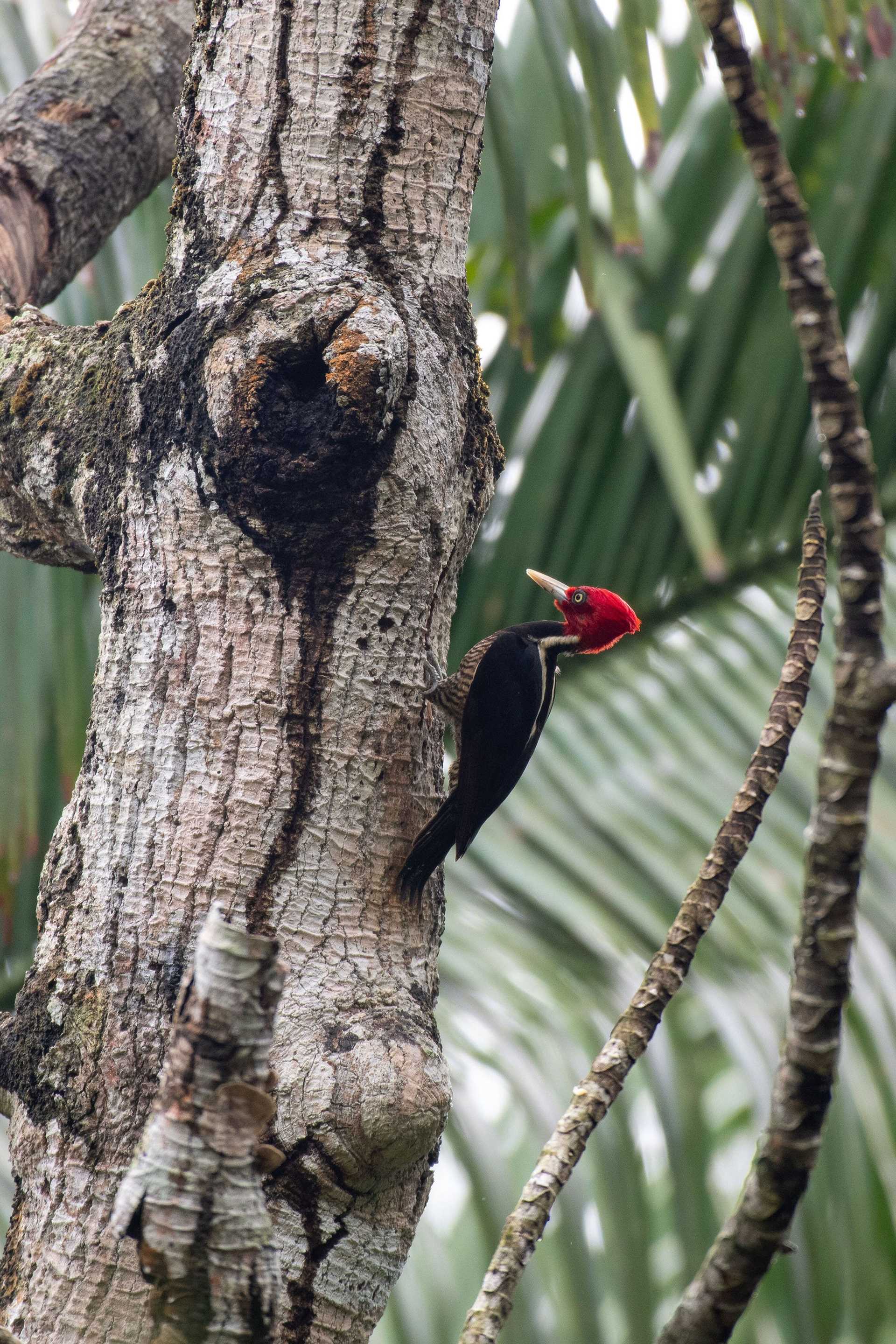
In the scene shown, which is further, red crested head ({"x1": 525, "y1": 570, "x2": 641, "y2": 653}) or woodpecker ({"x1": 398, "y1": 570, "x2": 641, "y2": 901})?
red crested head ({"x1": 525, "y1": 570, "x2": 641, "y2": 653})

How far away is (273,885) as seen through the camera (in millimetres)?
994

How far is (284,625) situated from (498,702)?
0.69 m

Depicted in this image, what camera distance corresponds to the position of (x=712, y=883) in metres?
0.75

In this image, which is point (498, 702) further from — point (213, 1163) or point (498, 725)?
point (213, 1163)

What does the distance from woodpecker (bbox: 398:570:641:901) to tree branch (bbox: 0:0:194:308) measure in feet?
2.68

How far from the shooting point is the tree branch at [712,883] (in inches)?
29.0

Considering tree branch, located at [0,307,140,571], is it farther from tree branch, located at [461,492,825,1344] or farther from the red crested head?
the red crested head

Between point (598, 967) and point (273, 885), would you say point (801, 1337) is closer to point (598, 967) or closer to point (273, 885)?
point (598, 967)

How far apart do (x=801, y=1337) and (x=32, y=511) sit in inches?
50.5

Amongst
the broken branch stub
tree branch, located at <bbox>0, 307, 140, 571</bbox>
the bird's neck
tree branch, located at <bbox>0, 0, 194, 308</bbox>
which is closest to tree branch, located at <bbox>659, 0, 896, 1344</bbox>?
the broken branch stub

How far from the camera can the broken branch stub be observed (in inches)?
19.5

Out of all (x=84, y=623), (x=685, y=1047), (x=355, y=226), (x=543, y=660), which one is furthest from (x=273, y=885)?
(x=84, y=623)

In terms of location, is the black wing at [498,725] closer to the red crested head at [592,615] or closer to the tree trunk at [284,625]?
the red crested head at [592,615]

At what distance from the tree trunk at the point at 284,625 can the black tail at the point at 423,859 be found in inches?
0.8
